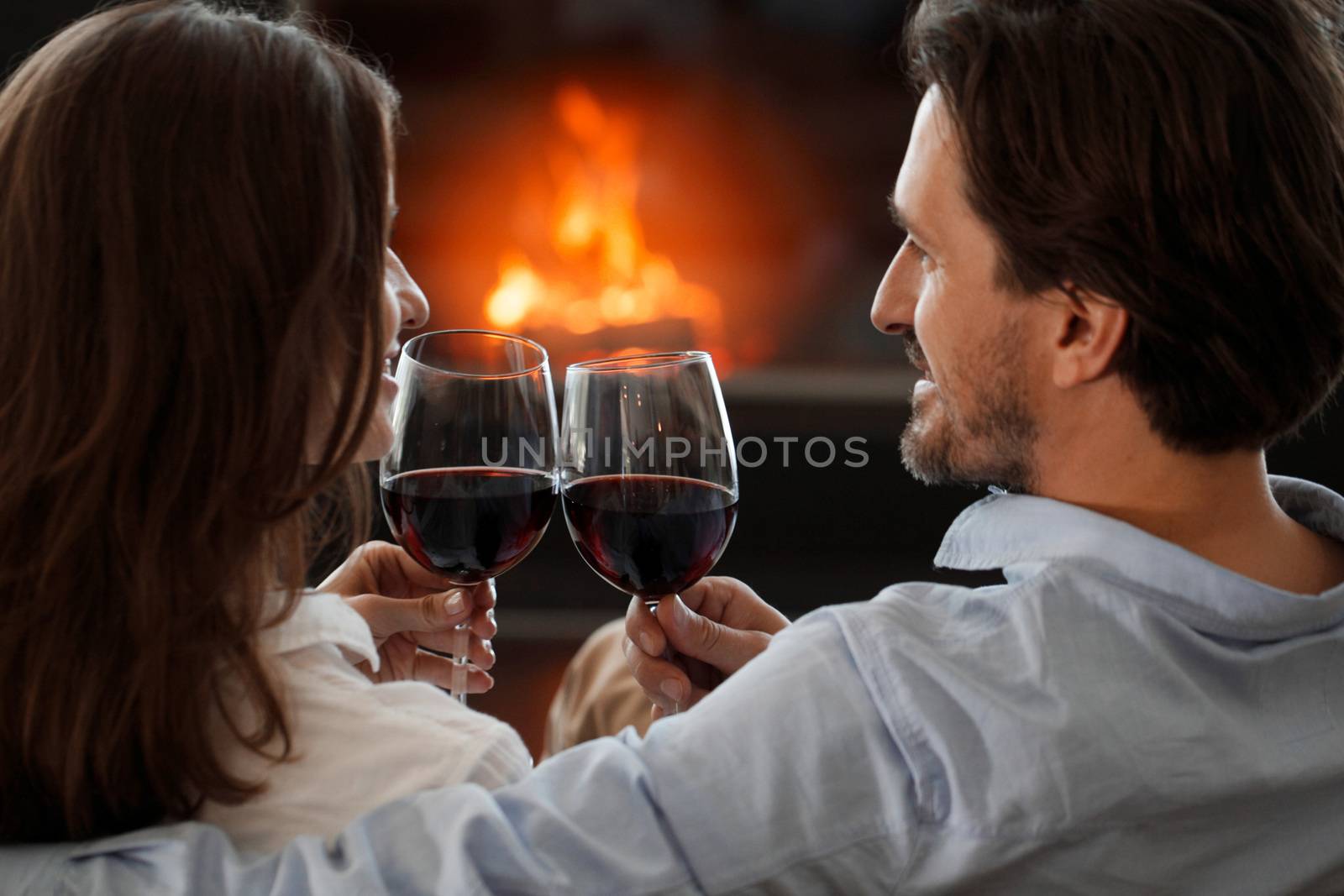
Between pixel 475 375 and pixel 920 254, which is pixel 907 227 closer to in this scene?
pixel 920 254

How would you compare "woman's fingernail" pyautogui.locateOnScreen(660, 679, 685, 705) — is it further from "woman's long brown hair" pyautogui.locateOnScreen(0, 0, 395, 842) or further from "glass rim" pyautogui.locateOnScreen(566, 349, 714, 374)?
"woman's long brown hair" pyautogui.locateOnScreen(0, 0, 395, 842)

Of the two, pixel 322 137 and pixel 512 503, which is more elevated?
pixel 322 137

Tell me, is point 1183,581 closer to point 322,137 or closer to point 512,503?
point 512,503

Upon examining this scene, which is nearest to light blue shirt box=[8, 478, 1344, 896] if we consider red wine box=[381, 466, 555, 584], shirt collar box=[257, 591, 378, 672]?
shirt collar box=[257, 591, 378, 672]

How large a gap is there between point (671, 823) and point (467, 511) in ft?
1.06

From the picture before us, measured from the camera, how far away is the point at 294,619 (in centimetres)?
83

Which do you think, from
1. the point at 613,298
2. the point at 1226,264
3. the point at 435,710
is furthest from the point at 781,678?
the point at 613,298

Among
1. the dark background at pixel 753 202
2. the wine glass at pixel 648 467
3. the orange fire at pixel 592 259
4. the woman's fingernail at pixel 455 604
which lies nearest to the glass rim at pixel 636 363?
the wine glass at pixel 648 467

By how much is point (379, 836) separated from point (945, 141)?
660mm

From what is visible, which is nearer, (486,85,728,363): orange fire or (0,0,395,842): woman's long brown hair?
(0,0,395,842): woman's long brown hair

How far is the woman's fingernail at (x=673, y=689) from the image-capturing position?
1106 millimetres

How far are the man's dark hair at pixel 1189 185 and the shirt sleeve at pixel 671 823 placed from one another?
34cm

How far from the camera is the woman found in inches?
30.3

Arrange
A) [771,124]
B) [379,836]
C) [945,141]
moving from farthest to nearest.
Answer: [771,124], [945,141], [379,836]
